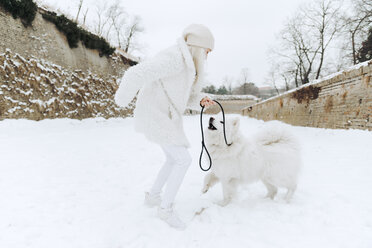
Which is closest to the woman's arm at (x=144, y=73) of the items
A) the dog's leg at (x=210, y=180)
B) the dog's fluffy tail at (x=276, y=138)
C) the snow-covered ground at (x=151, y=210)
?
the snow-covered ground at (x=151, y=210)

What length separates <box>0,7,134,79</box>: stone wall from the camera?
26.6ft

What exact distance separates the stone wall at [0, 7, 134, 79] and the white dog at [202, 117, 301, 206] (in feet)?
30.8

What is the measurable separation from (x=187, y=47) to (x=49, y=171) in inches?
134

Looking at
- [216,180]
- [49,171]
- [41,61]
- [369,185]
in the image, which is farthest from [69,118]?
[369,185]

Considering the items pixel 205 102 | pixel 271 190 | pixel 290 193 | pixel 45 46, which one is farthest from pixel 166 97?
pixel 45 46

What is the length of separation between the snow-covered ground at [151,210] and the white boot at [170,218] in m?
0.06

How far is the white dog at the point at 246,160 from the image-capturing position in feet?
8.28

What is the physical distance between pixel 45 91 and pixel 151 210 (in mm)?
9538

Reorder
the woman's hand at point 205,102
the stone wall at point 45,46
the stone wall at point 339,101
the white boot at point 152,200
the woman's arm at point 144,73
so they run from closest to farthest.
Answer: the woman's arm at point 144,73 < the woman's hand at point 205,102 < the white boot at point 152,200 < the stone wall at point 339,101 < the stone wall at point 45,46

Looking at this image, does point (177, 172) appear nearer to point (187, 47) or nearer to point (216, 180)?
point (216, 180)

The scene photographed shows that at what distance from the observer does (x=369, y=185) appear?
3.21 meters

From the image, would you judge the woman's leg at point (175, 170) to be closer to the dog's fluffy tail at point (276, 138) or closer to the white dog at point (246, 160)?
the white dog at point (246, 160)

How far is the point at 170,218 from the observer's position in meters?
2.04

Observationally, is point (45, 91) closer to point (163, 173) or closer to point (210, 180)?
point (163, 173)
